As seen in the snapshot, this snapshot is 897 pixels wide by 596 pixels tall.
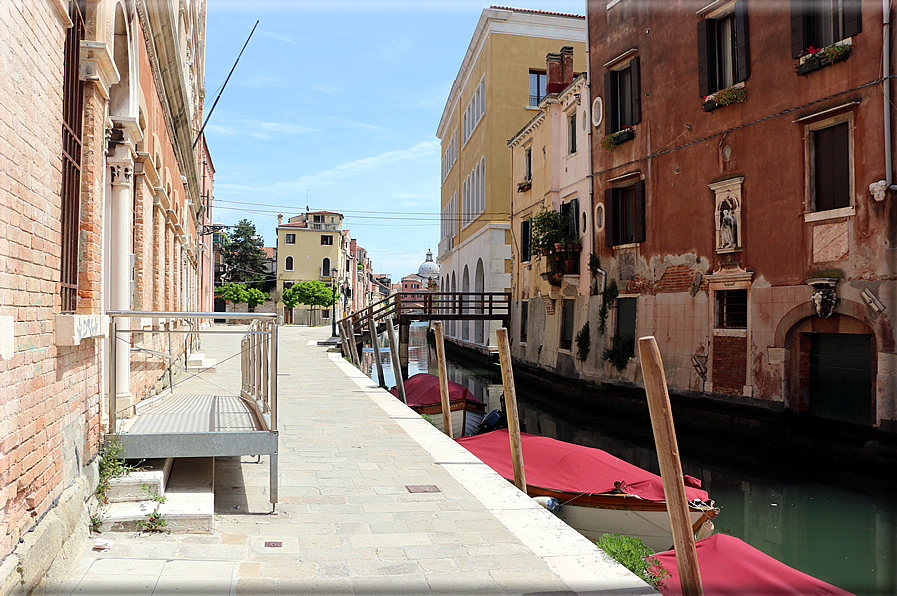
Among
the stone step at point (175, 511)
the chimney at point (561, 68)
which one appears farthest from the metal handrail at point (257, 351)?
the chimney at point (561, 68)

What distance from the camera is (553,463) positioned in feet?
25.2

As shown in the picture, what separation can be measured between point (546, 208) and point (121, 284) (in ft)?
51.2

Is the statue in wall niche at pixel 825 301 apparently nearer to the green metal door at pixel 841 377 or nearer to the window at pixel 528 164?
the green metal door at pixel 841 377

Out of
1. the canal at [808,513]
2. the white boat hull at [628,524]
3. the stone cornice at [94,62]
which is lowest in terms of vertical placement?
the canal at [808,513]

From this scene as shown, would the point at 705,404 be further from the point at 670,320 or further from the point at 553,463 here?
the point at 553,463

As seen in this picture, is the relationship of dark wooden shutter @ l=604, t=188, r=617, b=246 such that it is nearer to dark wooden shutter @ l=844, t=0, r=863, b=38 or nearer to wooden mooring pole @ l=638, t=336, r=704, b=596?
dark wooden shutter @ l=844, t=0, r=863, b=38

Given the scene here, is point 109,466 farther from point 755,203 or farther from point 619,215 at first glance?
point 619,215

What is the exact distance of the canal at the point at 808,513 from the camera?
6715 millimetres

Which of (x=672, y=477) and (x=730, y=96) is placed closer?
(x=672, y=477)

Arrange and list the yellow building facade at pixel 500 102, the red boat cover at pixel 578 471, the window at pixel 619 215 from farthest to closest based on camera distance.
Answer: the yellow building facade at pixel 500 102
the window at pixel 619 215
the red boat cover at pixel 578 471

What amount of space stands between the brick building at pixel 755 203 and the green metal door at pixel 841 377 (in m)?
0.02

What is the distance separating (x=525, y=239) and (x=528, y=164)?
2.51 m

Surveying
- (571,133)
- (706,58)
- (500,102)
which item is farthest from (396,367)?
(500,102)

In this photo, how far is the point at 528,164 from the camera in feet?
74.7
